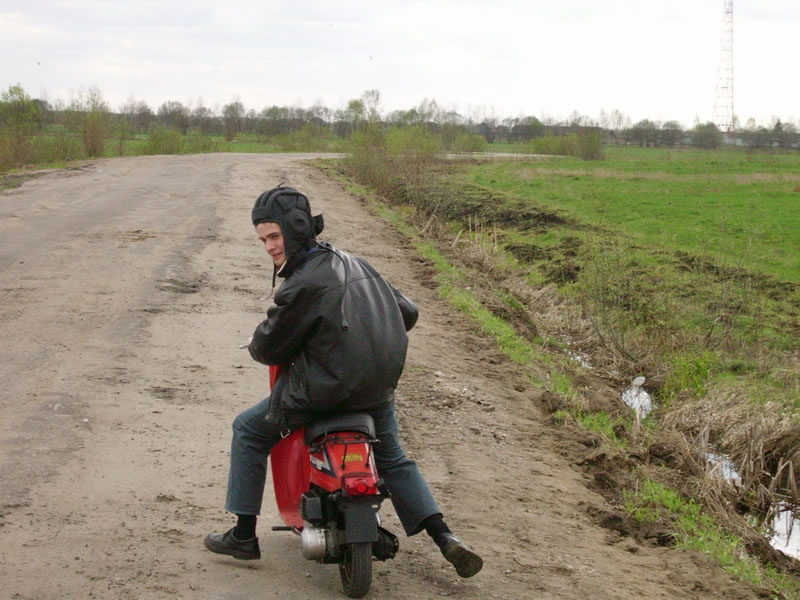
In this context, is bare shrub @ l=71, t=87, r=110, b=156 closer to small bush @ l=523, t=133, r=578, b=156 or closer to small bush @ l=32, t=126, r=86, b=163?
small bush @ l=32, t=126, r=86, b=163

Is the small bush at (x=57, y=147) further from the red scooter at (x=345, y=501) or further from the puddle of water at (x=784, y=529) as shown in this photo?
the red scooter at (x=345, y=501)

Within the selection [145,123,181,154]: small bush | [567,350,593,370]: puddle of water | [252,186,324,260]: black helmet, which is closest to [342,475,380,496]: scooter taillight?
[252,186,324,260]: black helmet

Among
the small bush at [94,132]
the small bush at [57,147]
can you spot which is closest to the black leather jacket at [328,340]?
the small bush at [57,147]

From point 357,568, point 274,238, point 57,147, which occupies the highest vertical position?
point 57,147

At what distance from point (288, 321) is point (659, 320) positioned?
11.3m

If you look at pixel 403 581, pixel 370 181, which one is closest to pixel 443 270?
pixel 403 581

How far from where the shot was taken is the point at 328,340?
452 cm

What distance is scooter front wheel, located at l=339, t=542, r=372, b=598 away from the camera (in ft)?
14.9

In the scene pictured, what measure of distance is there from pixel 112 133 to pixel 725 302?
36.4 meters

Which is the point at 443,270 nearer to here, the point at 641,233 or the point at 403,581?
the point at 641,233

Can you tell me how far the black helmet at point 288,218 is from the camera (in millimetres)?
4695

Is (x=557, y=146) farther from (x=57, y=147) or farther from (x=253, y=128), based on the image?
(x=57, y=147)

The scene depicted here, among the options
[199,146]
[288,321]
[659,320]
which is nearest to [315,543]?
[288,321]

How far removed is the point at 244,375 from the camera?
9.15 metres
